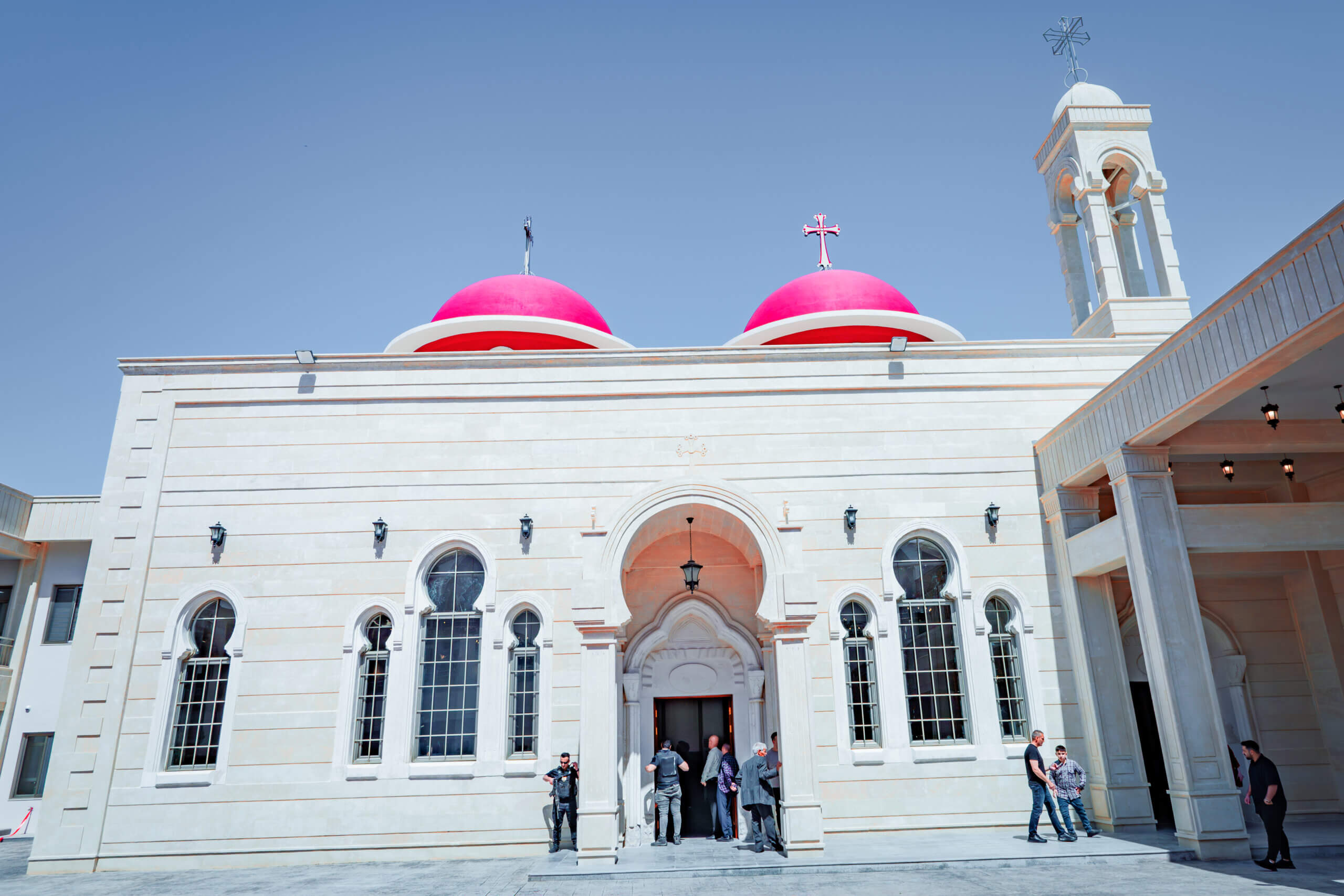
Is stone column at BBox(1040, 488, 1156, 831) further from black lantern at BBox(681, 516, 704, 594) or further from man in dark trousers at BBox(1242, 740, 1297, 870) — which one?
black lantern at BBox(681, 516, 704, 594)

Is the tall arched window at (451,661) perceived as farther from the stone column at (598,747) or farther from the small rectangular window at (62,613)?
the small rectangular window at (62,613)

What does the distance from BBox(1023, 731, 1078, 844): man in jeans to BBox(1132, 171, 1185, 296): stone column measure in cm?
982

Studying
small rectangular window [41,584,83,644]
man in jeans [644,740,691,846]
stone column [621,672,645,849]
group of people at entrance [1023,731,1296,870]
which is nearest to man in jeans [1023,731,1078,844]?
group of people at entrance [1023,731,1296,870]

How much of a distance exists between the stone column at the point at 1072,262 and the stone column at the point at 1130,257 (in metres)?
0.75

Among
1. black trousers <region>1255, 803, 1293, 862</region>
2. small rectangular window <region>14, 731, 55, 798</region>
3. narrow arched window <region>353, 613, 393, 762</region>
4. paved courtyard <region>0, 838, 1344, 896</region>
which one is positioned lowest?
paved courtyard <region>0, 838, 1344, 896</region>

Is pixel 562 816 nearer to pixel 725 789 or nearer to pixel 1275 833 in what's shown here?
pixel 725 789

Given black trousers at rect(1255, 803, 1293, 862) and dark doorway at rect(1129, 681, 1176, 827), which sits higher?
dark doorway at rect(1129, 681, 1176, 827)

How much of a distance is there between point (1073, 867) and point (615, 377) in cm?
943

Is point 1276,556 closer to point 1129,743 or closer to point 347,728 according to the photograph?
point 1129,743

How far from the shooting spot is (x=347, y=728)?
1198 centimetres

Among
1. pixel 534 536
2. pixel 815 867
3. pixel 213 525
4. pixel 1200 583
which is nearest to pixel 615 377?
pixel 534 536

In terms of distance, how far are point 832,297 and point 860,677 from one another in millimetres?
8219

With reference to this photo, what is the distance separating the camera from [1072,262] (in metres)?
17.2

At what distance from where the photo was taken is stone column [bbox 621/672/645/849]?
11.7 meters
